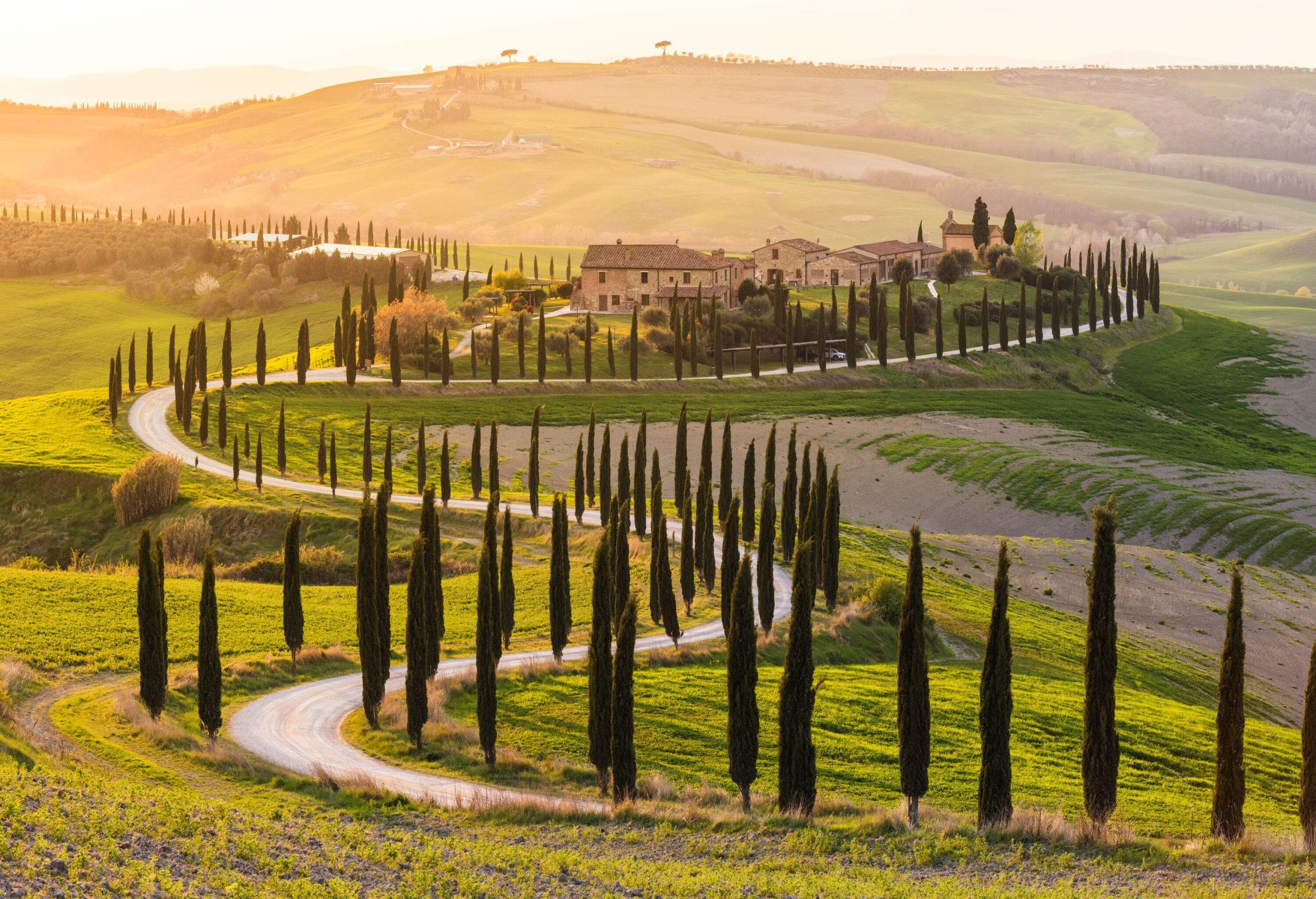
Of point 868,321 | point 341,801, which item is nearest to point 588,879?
point 341,801

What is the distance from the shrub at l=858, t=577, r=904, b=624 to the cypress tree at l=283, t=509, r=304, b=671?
23.8m

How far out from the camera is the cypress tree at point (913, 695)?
33.5 meters

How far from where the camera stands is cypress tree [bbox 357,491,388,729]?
40.3 metres

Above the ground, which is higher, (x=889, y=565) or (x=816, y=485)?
(x=816, y=485)

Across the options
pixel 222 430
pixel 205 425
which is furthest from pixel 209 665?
pixel 205 425

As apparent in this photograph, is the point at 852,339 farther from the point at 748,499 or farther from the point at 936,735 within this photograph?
the point at 936,735

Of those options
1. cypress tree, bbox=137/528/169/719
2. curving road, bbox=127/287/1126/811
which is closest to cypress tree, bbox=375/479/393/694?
curving road, bbox=127/287/1126/811

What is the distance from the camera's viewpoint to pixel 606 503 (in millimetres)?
72250

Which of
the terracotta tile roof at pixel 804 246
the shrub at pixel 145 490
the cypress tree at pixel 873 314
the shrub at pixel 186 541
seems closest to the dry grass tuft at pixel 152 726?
the shrub at pixel 186 541

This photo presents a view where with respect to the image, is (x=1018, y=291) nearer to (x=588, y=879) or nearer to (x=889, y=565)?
(x=889, y=565)

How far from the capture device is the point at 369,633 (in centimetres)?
4062

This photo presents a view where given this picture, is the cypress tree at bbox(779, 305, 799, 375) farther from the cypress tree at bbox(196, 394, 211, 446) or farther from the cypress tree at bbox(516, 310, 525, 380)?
the cypress tree at bbox(196, 394, 211, 446)

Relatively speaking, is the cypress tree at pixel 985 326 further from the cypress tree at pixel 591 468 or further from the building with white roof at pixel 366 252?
the building with white roof at pixel 366 252

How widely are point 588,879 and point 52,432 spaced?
244 ft
